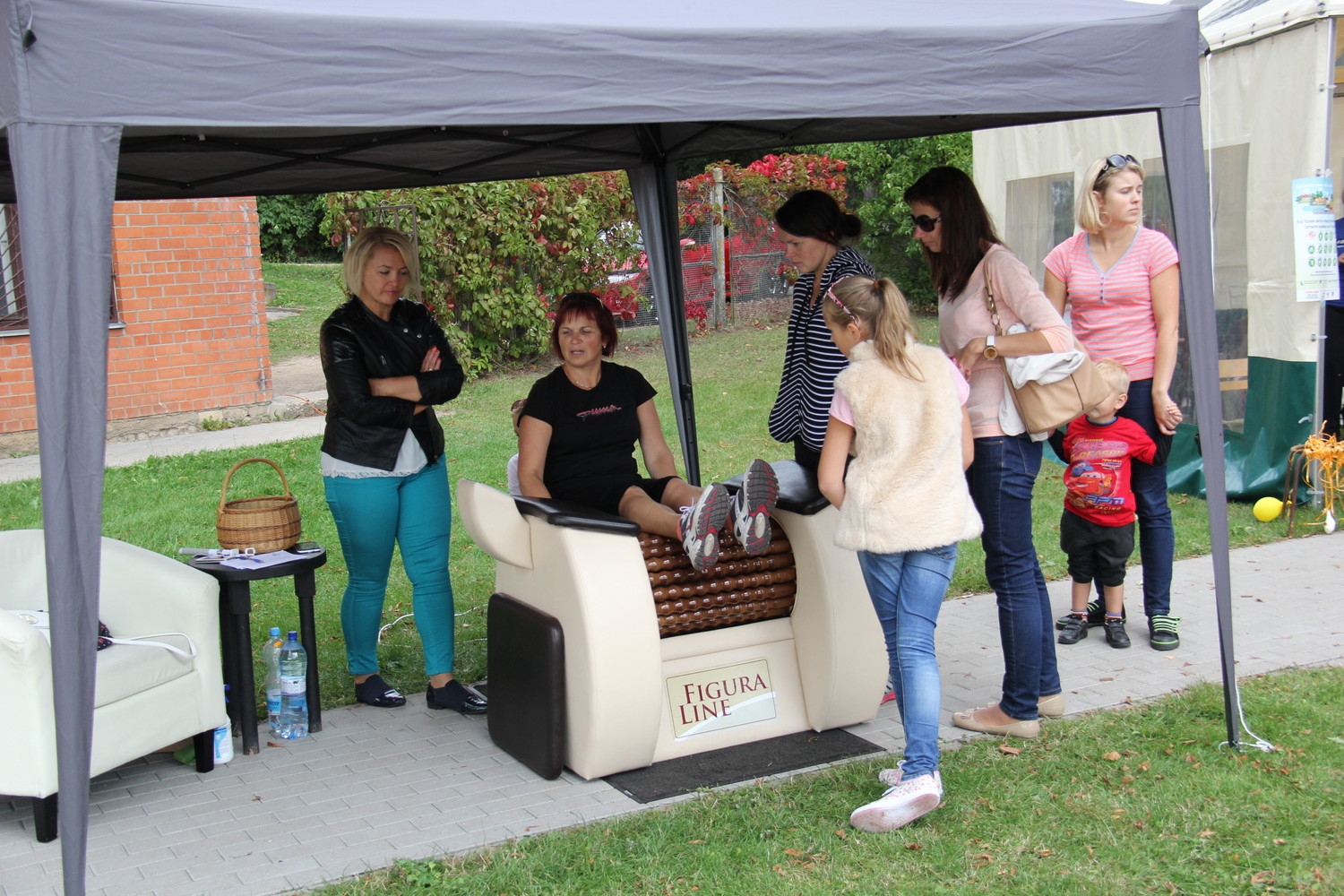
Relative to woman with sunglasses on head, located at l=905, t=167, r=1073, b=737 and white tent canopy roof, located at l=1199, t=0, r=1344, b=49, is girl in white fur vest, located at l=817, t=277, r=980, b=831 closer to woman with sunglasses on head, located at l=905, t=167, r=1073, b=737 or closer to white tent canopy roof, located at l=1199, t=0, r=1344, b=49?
woman with sunglasses on head, located at l=905, t=167, r=1073, b=737

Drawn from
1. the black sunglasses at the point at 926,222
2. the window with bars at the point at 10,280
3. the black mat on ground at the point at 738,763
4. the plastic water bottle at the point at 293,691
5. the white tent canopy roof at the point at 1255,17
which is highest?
the white tent canopy roof at the point at 1255,17

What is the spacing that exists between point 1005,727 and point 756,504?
1.22 metres

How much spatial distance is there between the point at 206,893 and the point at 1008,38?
10.6 ft

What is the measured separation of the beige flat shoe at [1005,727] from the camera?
161 inches

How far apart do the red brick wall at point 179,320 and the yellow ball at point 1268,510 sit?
7.85m

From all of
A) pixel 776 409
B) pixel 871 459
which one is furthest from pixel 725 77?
pixel 776 409

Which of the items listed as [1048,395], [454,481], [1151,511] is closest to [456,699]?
[1048,395]

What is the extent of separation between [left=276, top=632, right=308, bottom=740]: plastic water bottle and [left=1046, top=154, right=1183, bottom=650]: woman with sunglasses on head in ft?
11.0

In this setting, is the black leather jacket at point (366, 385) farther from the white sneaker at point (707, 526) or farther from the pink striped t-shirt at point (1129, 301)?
the pink striped t-shirt at point (1129, 301)

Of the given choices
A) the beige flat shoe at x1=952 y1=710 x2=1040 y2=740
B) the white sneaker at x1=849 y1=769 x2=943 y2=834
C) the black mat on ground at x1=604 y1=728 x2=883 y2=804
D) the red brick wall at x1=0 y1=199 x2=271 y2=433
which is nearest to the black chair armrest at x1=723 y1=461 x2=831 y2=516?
the black mat on ground at x1=604 y1=728 x2=883 y2=804

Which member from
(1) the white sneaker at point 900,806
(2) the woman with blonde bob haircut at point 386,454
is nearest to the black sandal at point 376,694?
(2) the woman with blonde bob haircut at point 386,454

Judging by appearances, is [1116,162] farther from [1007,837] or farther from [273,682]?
[273,682]

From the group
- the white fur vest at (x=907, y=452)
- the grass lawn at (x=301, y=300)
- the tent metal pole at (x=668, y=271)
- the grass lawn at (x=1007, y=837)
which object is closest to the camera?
the grass lawn at (x=1007, y=837)

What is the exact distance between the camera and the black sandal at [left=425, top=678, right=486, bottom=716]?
4512 millimetres
